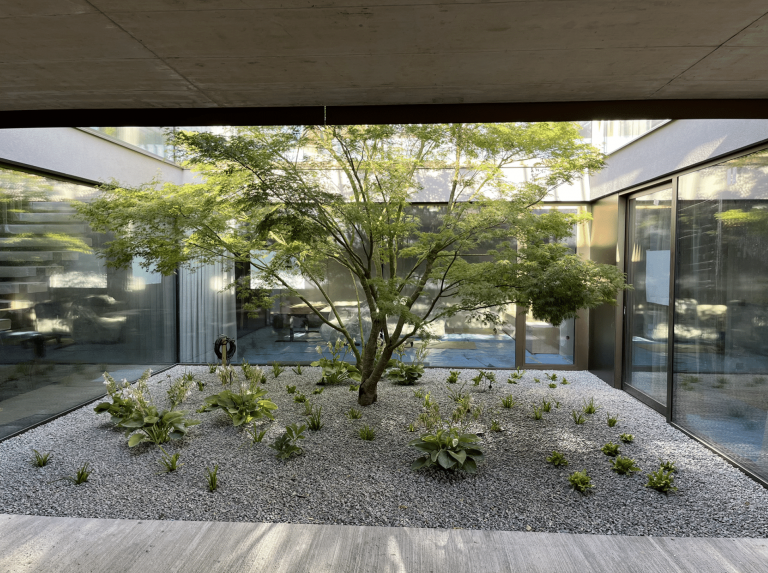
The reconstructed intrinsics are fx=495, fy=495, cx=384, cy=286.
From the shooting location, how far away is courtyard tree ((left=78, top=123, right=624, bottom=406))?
443 centimetres

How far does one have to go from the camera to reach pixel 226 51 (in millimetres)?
1985

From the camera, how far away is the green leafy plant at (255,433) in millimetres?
4430

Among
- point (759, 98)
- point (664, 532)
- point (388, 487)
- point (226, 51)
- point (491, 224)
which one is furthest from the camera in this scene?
point (491, 224)

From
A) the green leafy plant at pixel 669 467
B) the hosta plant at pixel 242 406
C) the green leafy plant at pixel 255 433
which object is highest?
the hosta plant at pixel 242 406

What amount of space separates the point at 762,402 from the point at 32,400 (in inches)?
253

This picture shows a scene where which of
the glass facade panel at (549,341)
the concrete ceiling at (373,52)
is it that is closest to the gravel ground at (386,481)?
the glass facade panel at (549,341)

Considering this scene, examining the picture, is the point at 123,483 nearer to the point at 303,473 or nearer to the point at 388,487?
the point at 303,473

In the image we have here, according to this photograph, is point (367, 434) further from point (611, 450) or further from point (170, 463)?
point (611, 450)

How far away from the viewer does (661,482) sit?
355 cm

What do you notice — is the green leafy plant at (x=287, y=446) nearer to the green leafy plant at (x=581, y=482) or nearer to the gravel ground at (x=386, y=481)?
the gravel ground at (x=386, y=481)

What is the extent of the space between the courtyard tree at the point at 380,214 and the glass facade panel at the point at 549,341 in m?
2.23

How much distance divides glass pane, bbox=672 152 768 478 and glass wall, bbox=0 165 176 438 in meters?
6.20

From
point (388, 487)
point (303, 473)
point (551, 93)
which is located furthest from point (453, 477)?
point (551, 93)

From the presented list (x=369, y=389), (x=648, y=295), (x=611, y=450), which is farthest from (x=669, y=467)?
(x=369, y=389)
